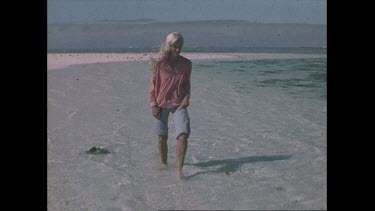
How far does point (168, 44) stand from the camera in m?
4.61

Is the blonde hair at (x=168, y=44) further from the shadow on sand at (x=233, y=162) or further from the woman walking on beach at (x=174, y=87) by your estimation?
the shadow on sand at (x=233, y=162)

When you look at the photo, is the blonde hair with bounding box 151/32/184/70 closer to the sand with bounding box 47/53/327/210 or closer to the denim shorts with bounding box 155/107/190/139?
the denim shorts with bounding box 155/107/190/139

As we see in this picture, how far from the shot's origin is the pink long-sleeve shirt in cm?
471

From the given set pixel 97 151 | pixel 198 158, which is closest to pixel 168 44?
pixel 198 158

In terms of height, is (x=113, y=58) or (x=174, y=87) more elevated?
(x=174, y=87)

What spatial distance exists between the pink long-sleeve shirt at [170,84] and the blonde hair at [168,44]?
5 cm

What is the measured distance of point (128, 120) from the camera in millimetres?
8195

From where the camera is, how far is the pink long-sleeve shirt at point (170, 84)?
4.71m

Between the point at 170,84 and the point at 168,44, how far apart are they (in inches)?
16.9

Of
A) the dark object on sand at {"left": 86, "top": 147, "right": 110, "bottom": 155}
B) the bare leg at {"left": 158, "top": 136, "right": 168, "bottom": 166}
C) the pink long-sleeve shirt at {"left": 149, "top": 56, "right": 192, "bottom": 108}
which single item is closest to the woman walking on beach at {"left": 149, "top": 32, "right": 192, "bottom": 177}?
the pink long-sleeve shirt at {"left": 149, "top": 56, "right": 192, "bottom": 108}

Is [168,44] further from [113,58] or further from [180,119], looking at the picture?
[113,58]
